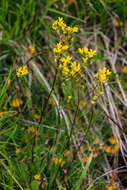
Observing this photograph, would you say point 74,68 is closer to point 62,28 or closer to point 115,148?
point 62,28

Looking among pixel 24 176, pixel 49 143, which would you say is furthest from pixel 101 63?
pixel 24 176

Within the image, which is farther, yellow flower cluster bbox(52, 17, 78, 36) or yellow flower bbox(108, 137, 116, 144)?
yellow flower bbox(108, 137, 116, 144)

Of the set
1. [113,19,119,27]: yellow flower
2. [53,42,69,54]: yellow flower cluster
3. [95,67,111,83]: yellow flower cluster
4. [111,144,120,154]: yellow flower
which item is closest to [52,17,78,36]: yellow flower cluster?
[53,42,69,54]: yellow flower cluster

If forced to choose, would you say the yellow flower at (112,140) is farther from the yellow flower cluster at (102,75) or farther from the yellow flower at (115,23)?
the yellow flower at (115,23)

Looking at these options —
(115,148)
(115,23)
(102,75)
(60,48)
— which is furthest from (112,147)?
(115,23)

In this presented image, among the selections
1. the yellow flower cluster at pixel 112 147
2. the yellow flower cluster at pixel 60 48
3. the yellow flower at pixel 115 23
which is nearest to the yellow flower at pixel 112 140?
the yellow flower cluster at pixel 112 147

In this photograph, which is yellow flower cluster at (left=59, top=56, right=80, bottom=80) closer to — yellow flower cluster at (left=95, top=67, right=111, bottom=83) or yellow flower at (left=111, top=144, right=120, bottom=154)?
yellow flower cluster at (left=95, top=67, right=111, bottom=83)

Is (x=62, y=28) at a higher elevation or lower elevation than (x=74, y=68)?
higher

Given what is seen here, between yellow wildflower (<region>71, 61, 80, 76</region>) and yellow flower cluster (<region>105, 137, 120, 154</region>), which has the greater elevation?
yellow wildflower (<region>71, 61, 80, 76</region>)

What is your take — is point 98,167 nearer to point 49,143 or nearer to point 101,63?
point 49,143

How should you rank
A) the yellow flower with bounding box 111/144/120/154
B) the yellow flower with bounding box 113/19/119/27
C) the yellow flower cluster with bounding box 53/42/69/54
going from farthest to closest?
the yellow flower with bounding box 113/19/119/27, the yellow flower with bounding box 111/144/120/154, the yellow flower cluster with bounding box 53/42/69/54

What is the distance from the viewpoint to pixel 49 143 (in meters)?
1.79

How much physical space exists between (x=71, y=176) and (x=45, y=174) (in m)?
0.18

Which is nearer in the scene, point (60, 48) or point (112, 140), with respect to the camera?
point (60, 48)
